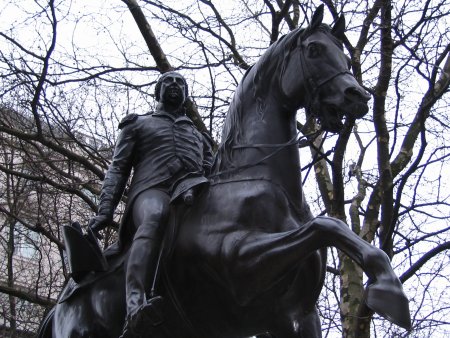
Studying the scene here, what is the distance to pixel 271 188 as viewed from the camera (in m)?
4.87

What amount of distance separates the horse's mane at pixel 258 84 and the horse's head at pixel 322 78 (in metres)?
0.01

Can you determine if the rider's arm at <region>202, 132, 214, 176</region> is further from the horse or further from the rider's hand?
the rider's hand

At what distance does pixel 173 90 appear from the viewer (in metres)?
5.92

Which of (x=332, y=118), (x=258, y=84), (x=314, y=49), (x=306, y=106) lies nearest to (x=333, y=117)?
(x=332, y=118)

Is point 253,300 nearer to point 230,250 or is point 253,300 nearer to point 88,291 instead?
point 230,250

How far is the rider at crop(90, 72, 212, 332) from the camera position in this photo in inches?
199

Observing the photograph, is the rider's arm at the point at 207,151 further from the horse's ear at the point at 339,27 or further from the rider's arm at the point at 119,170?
the horse's ear at the point at 339,27

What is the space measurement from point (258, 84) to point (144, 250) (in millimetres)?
1317

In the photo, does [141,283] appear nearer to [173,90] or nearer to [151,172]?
[151,172]

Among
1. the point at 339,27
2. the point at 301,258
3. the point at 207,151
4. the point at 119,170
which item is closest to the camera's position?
the point at 301,258

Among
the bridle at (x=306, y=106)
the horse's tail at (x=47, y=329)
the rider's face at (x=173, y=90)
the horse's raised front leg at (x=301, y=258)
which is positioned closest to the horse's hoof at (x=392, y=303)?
the horse's raised front leg at (x=301, y=258)

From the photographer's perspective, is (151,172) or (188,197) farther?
(151,172)

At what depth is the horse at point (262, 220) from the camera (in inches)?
183

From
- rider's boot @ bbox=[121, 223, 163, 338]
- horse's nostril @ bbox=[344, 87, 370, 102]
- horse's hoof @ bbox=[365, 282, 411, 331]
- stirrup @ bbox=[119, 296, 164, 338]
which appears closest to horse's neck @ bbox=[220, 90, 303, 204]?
horse's nostril @ bbox=[344, 87, 370, 102]
